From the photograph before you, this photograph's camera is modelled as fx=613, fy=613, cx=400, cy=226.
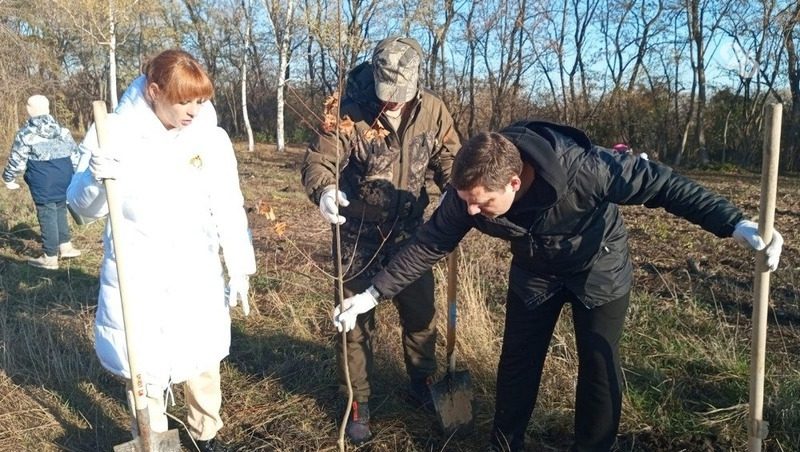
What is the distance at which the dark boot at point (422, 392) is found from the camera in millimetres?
3268

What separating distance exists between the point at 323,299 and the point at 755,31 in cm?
1479

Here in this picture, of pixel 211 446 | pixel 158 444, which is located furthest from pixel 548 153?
pixel 211 446

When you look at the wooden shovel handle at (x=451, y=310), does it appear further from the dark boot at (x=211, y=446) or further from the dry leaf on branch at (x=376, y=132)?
the dark boot at (x=211, y=446)

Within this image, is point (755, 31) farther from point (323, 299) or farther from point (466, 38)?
point (323, 299)

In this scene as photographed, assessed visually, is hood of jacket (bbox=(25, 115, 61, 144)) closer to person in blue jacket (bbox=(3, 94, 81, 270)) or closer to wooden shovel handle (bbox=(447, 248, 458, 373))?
person in blue jacket (bbox=(3, 94, 81, 270))

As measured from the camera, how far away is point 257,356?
3883 mm

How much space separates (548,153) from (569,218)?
11.1 inches

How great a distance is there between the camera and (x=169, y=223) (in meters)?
2.34

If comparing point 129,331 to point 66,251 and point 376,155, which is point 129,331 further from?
point 66,251

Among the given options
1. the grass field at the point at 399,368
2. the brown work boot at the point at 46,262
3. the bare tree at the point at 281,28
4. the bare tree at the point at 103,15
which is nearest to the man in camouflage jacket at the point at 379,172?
the grass field at the point at 399,368

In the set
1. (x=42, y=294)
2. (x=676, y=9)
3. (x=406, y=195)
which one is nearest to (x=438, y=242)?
(x=406, y=195)

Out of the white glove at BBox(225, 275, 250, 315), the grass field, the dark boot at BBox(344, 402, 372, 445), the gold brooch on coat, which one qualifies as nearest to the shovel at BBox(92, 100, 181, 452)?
the gold brooch on coat

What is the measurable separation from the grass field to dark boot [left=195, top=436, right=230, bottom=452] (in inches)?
5.3

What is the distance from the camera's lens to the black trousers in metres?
2.43
